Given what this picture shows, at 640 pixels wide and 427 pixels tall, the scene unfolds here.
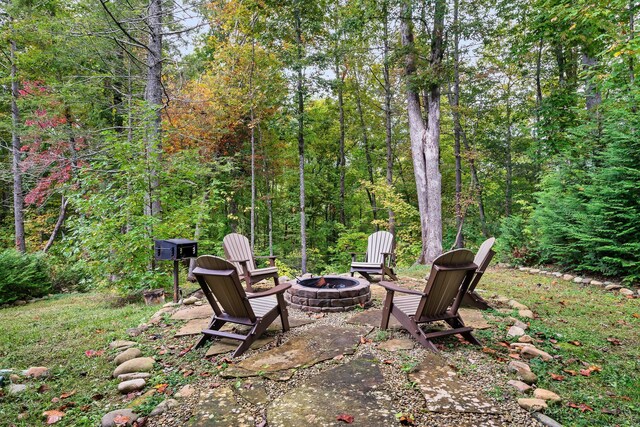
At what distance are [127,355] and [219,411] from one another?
46.7 inches

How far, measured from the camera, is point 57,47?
7.27 m

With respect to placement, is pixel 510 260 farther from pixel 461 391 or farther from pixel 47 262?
pixel 47 262

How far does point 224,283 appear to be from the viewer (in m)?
2.55

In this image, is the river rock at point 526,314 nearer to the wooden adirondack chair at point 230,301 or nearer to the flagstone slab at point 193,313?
the wooden adirondack chair at point 230,301

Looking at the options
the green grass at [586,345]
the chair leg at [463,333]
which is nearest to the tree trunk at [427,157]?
the green grass at [586,345]

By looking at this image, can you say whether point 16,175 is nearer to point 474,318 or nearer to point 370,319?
point 370,319

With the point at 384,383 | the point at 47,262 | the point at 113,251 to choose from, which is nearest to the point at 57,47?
the point at 47,262

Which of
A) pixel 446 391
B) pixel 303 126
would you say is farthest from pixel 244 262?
pixel 303 126

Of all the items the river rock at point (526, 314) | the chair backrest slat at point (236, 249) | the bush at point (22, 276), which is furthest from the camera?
the bush at point (22, 276)

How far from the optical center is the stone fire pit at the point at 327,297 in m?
3.69

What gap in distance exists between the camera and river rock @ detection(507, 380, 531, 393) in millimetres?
1926

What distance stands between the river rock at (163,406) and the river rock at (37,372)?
1156 millimetres

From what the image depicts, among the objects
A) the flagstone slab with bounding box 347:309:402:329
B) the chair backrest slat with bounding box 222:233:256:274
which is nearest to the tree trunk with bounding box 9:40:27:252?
the chair backrest slat with bounding box 222:233:256:274

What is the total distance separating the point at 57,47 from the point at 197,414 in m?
9.08
